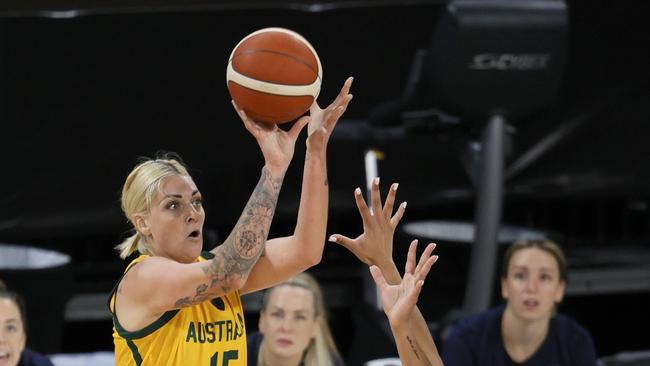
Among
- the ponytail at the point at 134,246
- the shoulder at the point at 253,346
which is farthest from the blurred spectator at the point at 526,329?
the ponytail at the point at 134,246

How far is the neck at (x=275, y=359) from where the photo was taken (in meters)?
4.65

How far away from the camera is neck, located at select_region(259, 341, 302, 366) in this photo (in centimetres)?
465

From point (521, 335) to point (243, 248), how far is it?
6.03 feet

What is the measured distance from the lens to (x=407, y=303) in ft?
10.5

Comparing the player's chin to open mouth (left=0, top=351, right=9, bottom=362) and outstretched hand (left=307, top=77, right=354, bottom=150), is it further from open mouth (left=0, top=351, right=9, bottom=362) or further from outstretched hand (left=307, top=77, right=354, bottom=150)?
open mouth (left=0, top=351, right=9, bottom=362)

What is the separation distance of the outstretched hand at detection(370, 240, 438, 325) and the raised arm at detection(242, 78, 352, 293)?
0.21m

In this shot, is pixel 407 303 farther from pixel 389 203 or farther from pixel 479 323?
pixel 479 323

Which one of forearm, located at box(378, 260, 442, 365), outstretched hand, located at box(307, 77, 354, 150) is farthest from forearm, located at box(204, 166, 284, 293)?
forearm, located at box(378, 260, 442, 365)

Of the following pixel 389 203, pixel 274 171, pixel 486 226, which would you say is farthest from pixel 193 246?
pixel 486 226

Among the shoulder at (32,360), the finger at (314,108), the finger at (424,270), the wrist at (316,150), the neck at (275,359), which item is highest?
the finger at (314,108)

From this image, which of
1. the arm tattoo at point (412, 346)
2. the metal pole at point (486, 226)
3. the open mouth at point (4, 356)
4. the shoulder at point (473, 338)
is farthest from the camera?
the metal pole at point (486, 226)

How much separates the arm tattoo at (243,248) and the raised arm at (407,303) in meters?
0.30

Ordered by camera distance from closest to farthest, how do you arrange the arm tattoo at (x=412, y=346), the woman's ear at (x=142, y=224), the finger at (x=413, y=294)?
1. the finger at (x=413, y=294)
2. the arm tattoo at (x=412, y=346)
3. the woman's ear at (x=142, y=224)

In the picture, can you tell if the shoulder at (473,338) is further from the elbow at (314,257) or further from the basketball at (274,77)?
the basketball at (274,77)
